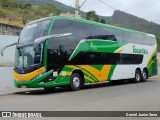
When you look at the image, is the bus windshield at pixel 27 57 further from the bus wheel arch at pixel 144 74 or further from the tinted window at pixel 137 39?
the bus wheel arch at pixel 144 74

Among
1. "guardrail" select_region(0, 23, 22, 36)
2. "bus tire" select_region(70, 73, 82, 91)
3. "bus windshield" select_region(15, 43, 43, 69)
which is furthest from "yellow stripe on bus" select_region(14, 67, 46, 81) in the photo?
"guardrail" select_region(0, 23, 22, 36)

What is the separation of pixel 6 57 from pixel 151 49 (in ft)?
38.1

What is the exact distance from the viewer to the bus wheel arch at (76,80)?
17547 millimetres

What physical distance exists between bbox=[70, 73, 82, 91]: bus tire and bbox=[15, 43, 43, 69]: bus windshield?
2416 mm

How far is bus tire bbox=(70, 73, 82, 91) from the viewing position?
57.6 ft

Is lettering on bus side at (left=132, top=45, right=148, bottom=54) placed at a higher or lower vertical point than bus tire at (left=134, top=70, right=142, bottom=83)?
higher

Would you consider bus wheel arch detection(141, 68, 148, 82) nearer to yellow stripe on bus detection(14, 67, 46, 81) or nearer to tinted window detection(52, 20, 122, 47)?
tinted window detection(52, 20, 122, 47)

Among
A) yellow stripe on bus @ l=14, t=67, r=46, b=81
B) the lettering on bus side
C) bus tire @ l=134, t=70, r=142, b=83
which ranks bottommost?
bus tire @ l=134, t=70, r=142, b=83

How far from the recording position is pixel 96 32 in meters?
19.9

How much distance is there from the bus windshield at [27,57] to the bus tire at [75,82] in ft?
7.93

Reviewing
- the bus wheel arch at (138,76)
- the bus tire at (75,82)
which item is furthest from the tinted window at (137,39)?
the bus tire at (75,82)

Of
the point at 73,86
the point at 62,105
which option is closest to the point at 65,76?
the point at 73,86

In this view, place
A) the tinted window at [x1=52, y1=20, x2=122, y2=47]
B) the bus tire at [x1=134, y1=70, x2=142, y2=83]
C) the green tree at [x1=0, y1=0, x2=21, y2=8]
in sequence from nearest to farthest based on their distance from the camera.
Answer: the tinted window at [x1=52, y1=20, x2=122, y2=47] < the bus tire at [x1=134, y1=70, x2=142, y2=83] < the green tree at [x1=0, y1=0, x2=21, y2=8]

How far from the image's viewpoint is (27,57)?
16.4 meters
